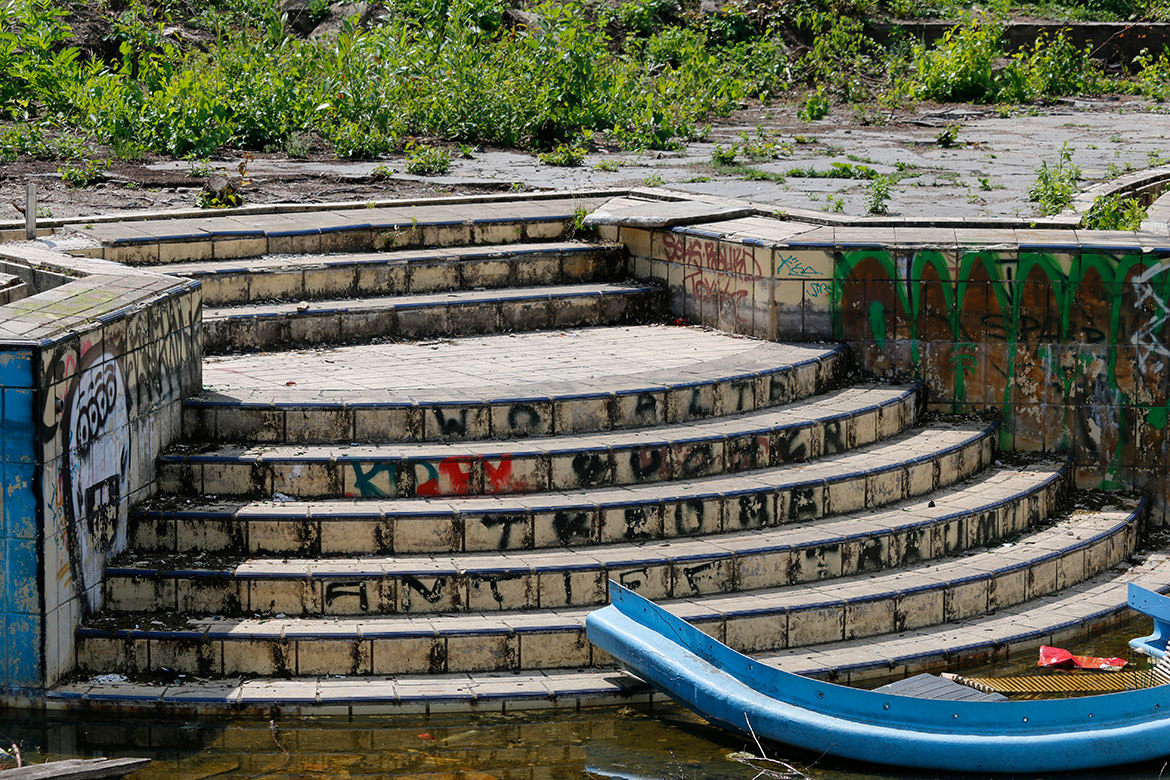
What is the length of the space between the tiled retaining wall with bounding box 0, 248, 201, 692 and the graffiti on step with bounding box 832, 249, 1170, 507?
4.30 metres

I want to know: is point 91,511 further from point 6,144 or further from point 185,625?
point 6,144

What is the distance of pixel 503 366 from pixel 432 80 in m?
6.77

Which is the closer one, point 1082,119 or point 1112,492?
point 1112,492

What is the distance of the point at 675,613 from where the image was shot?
6.62m

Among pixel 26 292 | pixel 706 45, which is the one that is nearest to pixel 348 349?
pixel 26 292

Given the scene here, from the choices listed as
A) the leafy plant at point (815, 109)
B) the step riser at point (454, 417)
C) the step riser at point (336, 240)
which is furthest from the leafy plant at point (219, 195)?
the leafy plant at point (815, 109)

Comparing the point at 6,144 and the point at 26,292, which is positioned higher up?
the point at 6,144

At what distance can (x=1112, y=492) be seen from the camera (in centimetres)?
899

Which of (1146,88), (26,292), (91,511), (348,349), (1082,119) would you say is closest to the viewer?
(91,511)

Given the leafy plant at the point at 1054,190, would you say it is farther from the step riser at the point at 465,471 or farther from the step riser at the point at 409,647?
the step riser at the point at 409,647

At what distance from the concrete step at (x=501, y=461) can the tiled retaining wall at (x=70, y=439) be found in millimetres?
417

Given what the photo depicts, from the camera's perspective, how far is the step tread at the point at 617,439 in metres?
7.07

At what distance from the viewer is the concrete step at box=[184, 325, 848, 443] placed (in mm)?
7246

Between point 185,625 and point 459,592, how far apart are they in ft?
4.16
